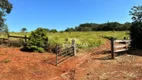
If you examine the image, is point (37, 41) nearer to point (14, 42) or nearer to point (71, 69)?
point (14, 42)

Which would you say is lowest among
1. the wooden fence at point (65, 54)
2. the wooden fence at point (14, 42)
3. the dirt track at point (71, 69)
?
the dirt track at point (71, 69)

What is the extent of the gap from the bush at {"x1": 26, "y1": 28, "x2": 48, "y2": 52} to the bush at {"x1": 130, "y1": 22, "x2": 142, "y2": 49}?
814 cm

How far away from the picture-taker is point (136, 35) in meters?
19.9

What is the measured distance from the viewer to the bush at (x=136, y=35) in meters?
19.7

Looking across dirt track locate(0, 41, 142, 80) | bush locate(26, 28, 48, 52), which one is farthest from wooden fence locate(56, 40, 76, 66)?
bush locate(26, 28, 48, 52)

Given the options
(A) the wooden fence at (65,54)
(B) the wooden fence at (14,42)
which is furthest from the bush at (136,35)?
(B) the wooden fence at (14,42)

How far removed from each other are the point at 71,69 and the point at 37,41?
25.1 ft

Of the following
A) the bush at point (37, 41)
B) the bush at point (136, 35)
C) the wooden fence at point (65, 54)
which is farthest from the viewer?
the bush at point (37, 41)

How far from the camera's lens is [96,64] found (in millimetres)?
15102

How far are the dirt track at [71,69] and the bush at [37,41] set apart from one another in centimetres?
344

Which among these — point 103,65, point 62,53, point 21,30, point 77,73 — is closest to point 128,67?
point 103,65

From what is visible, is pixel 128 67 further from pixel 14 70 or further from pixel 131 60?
pixel 14 70

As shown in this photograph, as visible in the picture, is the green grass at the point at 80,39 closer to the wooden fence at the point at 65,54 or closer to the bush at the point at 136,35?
the wooden fence at the point at 65,54

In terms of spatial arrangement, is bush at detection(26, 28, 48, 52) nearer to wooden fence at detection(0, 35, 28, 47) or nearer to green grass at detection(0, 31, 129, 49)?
green grass at detection(0, 31, 129, 49)
